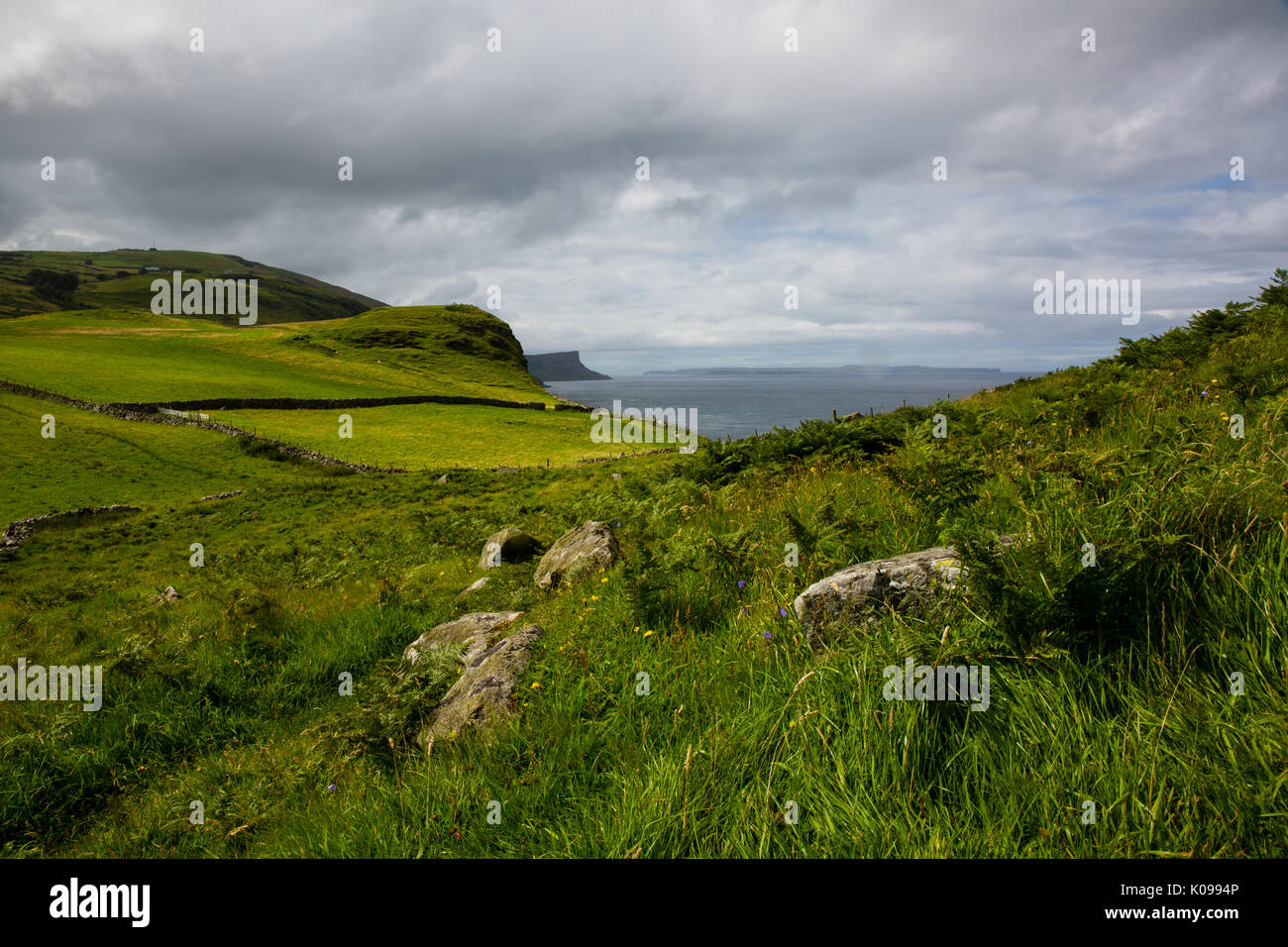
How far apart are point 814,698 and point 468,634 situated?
5.34m

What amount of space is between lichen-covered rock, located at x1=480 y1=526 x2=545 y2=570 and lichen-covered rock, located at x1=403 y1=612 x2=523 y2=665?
408 cm

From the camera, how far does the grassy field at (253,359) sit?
59.9 meters

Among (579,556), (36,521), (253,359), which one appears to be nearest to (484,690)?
(579,556)

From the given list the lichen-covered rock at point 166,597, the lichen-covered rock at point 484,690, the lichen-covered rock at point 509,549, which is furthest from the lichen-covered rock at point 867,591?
the lichen-covered rock at point 166,597

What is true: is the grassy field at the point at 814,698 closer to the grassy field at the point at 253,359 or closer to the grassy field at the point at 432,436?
the grassy field at the point at 432,436

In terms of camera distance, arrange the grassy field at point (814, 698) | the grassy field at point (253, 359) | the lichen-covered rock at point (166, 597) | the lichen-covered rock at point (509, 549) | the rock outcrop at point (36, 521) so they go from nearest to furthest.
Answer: the grassy field at point (814, 698) < the lichen-covered rock at point (509, 549) < the lichen-covered rock at point (166, 597) < the rock outcrop at point (36, 521) < the grassy field at point (253, 359)

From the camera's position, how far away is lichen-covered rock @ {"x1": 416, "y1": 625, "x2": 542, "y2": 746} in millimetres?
4340

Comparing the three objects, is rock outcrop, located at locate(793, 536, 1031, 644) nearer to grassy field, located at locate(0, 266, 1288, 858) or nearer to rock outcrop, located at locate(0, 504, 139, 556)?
grassy field, located at locate(0, 266, 1288, 858)

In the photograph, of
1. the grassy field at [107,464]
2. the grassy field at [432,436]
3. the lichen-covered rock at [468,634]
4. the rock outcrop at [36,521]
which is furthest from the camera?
the grassy field at [432,436]

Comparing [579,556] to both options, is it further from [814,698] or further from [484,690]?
[814,698]

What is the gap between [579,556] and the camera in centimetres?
832

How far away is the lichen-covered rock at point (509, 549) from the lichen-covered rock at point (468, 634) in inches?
161

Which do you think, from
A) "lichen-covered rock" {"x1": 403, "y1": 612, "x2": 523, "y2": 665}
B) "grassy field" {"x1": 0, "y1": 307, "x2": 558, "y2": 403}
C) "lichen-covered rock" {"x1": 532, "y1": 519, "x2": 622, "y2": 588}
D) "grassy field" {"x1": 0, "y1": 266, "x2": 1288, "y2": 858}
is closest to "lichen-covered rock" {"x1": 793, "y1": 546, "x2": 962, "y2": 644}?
"grassy field" {"x1": 0, "y1": 266, "x2": 1288, "y2": 858}
